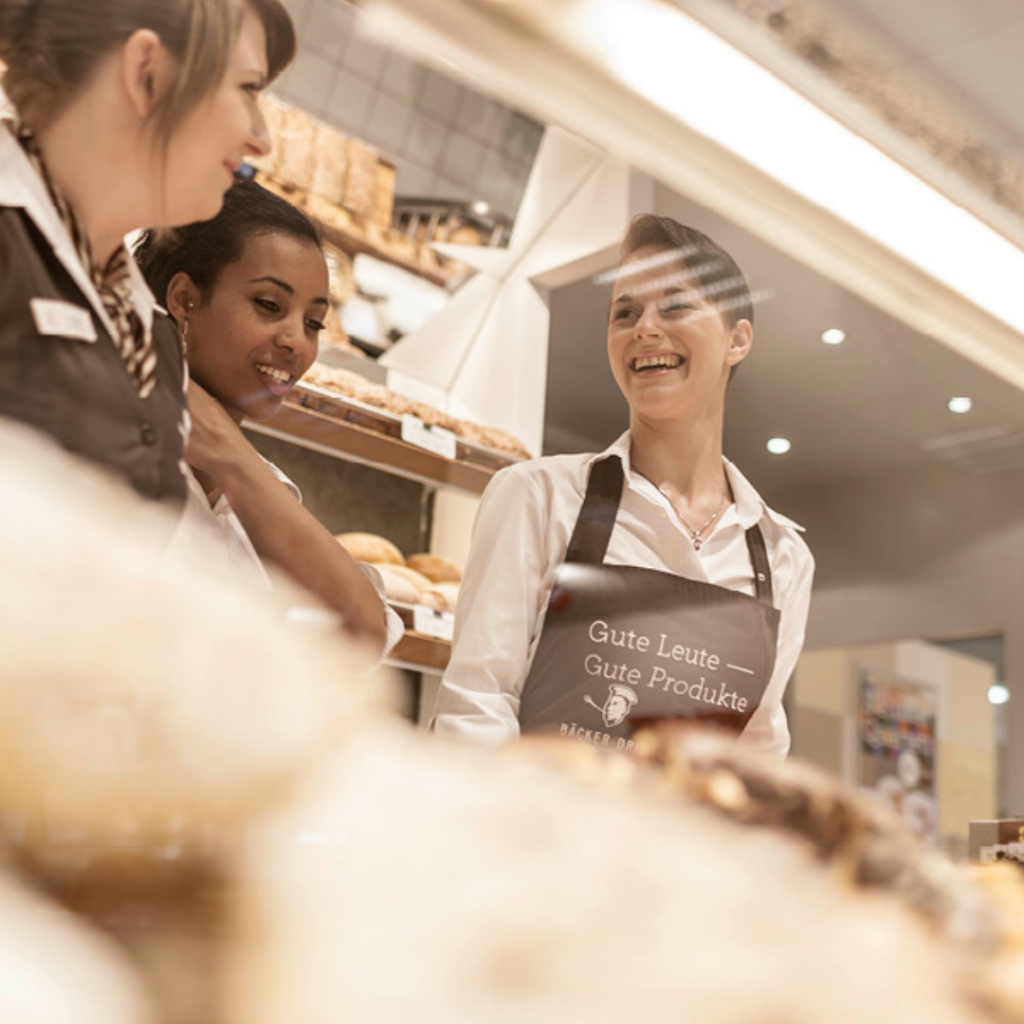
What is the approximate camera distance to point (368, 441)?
83cm

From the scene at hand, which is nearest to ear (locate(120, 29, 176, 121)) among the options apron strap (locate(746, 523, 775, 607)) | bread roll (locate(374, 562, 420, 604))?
bread roll (locate(374, 562, 420, 604))

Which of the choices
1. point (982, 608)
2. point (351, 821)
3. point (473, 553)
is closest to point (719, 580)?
point (473, 553)

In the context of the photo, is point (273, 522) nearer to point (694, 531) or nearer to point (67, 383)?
point (67, 383)

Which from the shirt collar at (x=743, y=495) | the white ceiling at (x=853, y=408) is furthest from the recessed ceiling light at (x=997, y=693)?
the shirt collar at (x=743, y=495)

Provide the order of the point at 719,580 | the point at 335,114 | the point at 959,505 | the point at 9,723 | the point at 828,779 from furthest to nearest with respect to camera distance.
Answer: the point at 959,505 < the point at 719,580 < the point at 335,114 < the point at 828,779 < the point at 9,723

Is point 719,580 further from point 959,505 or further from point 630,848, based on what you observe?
point 630,848

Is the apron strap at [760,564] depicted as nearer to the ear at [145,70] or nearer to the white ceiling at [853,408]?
the white ceiling at [853,408]

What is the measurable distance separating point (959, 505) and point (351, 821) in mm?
757

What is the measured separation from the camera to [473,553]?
0.89 metres

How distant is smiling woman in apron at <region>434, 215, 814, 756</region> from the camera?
31.3 inches

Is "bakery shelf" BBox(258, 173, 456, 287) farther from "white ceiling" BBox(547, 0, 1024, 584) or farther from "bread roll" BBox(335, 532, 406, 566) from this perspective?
"bread roll" BBox(335, 532, 406, 566)

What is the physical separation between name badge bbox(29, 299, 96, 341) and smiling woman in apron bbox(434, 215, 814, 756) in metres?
0.39

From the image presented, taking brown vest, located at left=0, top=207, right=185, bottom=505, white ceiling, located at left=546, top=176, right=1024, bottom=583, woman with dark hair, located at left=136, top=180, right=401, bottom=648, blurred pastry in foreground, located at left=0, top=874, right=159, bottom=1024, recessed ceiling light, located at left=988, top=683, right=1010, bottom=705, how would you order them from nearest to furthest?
blurred pastry in foreground, located at left=0, top=874, right=159, bottom=1024
brown vest, located at left=0, top=207, right=185, bottom=505
woman with dark hair, located at left=136, top=180, right=401, bottom=648
white ceiling, located at left=546, top=176, right=1024, bottom=583
recessed ceiling light, located at left=988, top=683, right=1010, bottom=705

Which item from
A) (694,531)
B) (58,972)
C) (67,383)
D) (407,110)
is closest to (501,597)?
(694,531)
